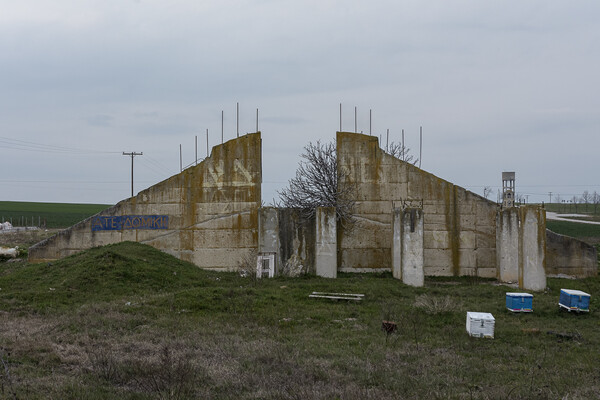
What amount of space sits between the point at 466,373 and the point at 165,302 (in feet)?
25.1

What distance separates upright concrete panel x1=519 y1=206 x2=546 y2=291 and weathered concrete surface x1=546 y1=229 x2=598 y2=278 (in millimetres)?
4379

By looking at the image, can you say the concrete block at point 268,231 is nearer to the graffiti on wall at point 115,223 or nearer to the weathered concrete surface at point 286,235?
the weathered concrete surface at point 286,235

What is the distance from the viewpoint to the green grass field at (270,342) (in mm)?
6941

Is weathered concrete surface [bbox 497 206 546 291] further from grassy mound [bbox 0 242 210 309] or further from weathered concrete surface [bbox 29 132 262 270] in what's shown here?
grassy mound [bbox 0 242 210 309]

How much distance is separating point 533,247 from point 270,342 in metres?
9.95

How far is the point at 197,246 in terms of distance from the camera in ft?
67.5

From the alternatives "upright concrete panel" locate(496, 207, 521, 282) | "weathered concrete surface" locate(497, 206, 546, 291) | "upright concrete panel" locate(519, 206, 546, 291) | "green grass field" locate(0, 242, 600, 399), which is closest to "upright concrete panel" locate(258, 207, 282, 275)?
"green grass field" locate(0, 242, 600, 399)

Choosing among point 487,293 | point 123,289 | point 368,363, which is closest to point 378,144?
point 487,293

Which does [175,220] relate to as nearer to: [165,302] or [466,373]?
[165,302]

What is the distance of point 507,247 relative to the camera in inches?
738

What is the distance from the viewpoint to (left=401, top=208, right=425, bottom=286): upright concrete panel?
17.0m

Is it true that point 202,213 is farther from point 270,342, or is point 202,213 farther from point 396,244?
point 270,342

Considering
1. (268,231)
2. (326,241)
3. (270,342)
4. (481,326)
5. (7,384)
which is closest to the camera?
(7,384)

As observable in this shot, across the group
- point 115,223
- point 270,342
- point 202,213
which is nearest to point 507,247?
point 202,213
